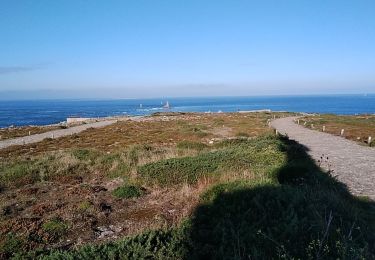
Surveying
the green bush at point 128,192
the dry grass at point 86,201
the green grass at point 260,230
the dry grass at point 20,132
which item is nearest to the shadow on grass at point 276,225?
the green grass at point 260,230

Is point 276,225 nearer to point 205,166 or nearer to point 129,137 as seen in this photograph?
point 205,166

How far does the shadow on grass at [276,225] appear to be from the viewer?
6.51 meters

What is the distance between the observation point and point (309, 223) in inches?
299

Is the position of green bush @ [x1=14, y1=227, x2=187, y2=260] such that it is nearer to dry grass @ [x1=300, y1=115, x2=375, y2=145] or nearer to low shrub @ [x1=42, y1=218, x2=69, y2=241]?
low shrub @ [x1=42, y1=218, x2=69, y2=241]

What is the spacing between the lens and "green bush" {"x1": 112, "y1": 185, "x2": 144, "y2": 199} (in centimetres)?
1170

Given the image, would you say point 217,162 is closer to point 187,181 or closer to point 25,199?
point 187,181

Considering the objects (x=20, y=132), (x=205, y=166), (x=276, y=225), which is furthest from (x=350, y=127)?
(x=20, y=132)

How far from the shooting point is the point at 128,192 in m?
11.8

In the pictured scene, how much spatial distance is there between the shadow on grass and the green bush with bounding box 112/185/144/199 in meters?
2.77

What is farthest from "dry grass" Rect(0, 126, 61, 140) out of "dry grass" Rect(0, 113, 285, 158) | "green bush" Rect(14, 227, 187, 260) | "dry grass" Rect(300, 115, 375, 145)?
"green bush" Rect(14, 227, 187, 260)

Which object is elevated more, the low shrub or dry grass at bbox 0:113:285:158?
the low shrub

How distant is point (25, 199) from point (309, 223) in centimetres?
858

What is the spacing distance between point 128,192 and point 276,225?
5543 millimetres

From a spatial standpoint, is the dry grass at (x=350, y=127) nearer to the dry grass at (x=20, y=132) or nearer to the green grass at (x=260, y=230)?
the green grass at (x=260, y=230)
